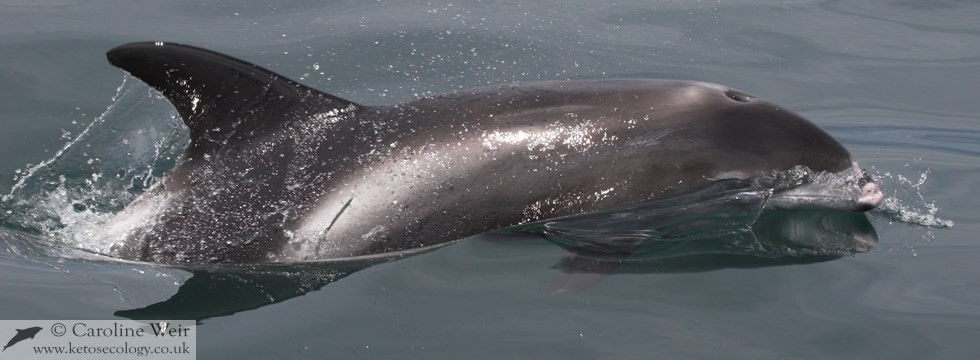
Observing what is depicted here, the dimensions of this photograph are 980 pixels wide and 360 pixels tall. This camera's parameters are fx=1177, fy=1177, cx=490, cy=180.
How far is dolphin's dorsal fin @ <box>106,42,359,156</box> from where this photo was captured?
254 inches

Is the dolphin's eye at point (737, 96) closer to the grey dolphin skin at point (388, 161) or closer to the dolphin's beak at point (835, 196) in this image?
the grey dolphin skin at point (388, 161)

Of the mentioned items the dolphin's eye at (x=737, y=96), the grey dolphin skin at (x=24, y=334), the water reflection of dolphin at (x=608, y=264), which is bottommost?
the water reflection of dolphin at (x=608, y=264)

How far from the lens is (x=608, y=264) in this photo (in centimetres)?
623

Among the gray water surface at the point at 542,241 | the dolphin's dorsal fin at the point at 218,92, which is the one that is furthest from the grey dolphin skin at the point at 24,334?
the dolphin's dorsal fin at the point at 218,92

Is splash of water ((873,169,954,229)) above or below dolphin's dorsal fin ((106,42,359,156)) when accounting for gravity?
below

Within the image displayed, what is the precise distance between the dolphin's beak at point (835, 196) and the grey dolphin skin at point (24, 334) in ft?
13.6

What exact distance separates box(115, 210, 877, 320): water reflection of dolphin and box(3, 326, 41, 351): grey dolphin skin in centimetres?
39

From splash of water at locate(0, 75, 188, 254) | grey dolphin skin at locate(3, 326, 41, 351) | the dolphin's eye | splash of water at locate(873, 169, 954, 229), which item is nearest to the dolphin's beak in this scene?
splash of water at locate(873, 169, 954, 229)

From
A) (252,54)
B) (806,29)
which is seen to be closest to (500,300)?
(252,54)

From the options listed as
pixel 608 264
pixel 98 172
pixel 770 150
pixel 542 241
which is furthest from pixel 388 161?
pixel 98 172

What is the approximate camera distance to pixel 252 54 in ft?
36.1

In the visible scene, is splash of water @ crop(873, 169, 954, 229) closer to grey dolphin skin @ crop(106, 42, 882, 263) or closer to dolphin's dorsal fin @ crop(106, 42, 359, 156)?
grey dolphin skin @ crop(106, 42, 882, 263)

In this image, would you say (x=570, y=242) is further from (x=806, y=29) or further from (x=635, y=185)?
(x=806, y=29)

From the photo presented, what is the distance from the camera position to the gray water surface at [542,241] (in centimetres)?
555
